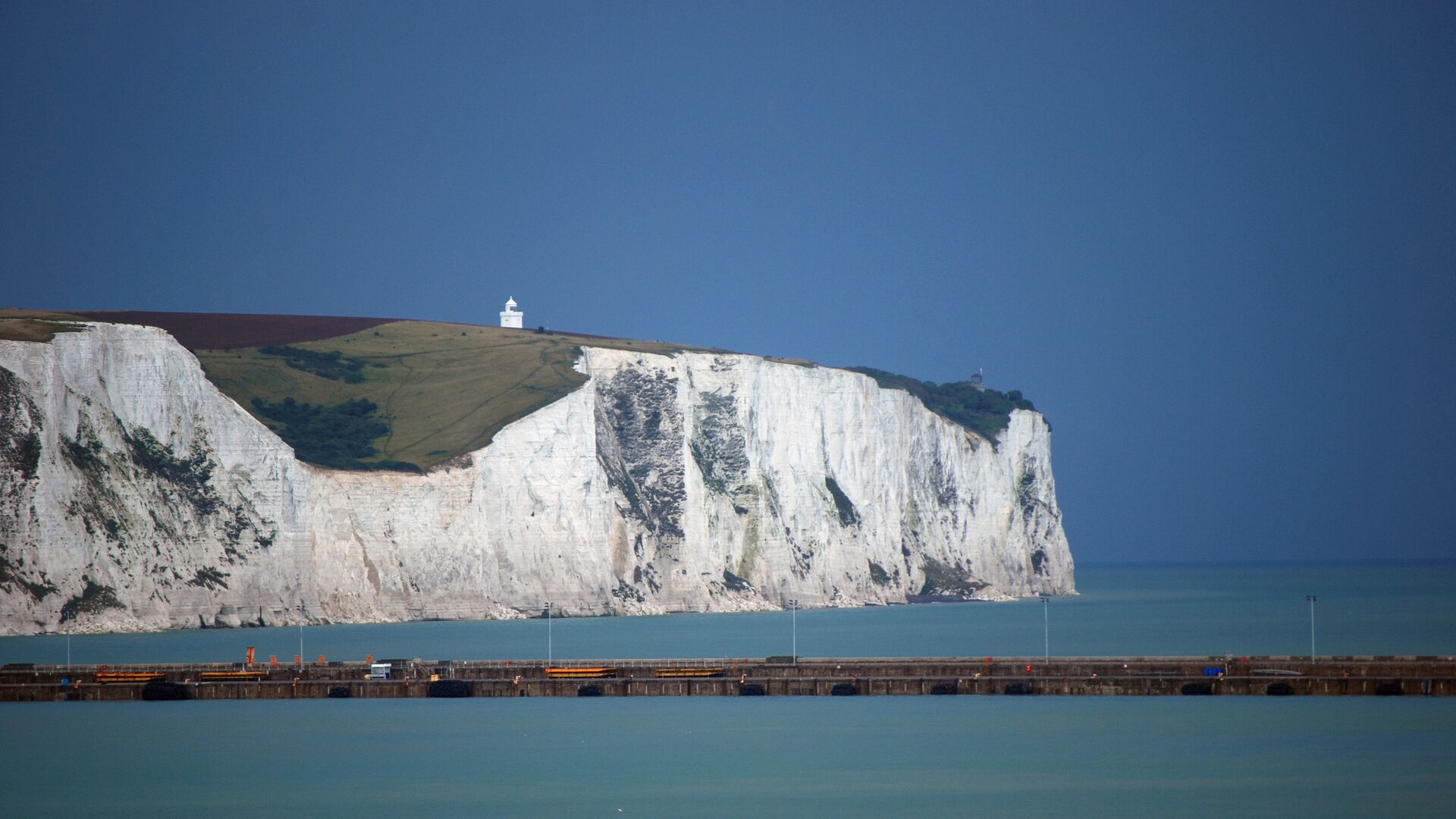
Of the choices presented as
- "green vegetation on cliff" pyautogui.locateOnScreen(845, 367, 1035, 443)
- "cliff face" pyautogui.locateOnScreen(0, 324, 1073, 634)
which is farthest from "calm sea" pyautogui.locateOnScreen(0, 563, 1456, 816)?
"green vegetation on cliff" pyautogui.locateOnScreen(845, 367, 1035, 443)

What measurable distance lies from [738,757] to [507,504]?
43.7m

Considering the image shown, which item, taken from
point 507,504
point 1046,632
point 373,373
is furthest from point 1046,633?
point 373,373

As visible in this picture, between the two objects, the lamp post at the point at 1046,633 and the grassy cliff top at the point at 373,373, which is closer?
the lamp post at the point at 1046,633

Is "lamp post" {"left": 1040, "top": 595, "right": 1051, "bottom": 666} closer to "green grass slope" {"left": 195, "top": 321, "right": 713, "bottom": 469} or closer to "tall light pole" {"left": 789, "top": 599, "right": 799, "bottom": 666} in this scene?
"tall light pole" {"left": 789, "top": 599, "right": 799, "bottom": 666}

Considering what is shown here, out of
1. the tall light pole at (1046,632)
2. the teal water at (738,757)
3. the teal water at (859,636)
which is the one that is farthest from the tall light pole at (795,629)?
the tall light pole at (1046,632)

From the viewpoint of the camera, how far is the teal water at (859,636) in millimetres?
63094

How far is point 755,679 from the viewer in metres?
49.2

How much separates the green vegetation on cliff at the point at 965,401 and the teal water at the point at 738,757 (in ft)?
221

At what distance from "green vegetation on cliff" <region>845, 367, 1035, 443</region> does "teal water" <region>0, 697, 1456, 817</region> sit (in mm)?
67331

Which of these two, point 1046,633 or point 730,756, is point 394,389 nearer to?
point 1046,633

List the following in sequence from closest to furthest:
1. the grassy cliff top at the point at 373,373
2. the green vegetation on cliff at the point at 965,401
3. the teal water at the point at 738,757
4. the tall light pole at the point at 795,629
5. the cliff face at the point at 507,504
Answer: the teal water at the point at 738,757 → the tall light pole at the point at 795,629 → the cliff face at the point at 507,504 → the grassy cliff top at the point at 373,373 → the green vegetation on cliff at the point at 965,401

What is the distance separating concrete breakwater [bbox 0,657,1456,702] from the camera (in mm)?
47719

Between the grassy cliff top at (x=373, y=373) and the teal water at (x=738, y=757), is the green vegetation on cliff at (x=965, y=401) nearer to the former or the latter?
the grassy cliff top at (x=373, y=373)

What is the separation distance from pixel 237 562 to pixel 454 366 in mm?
24846
